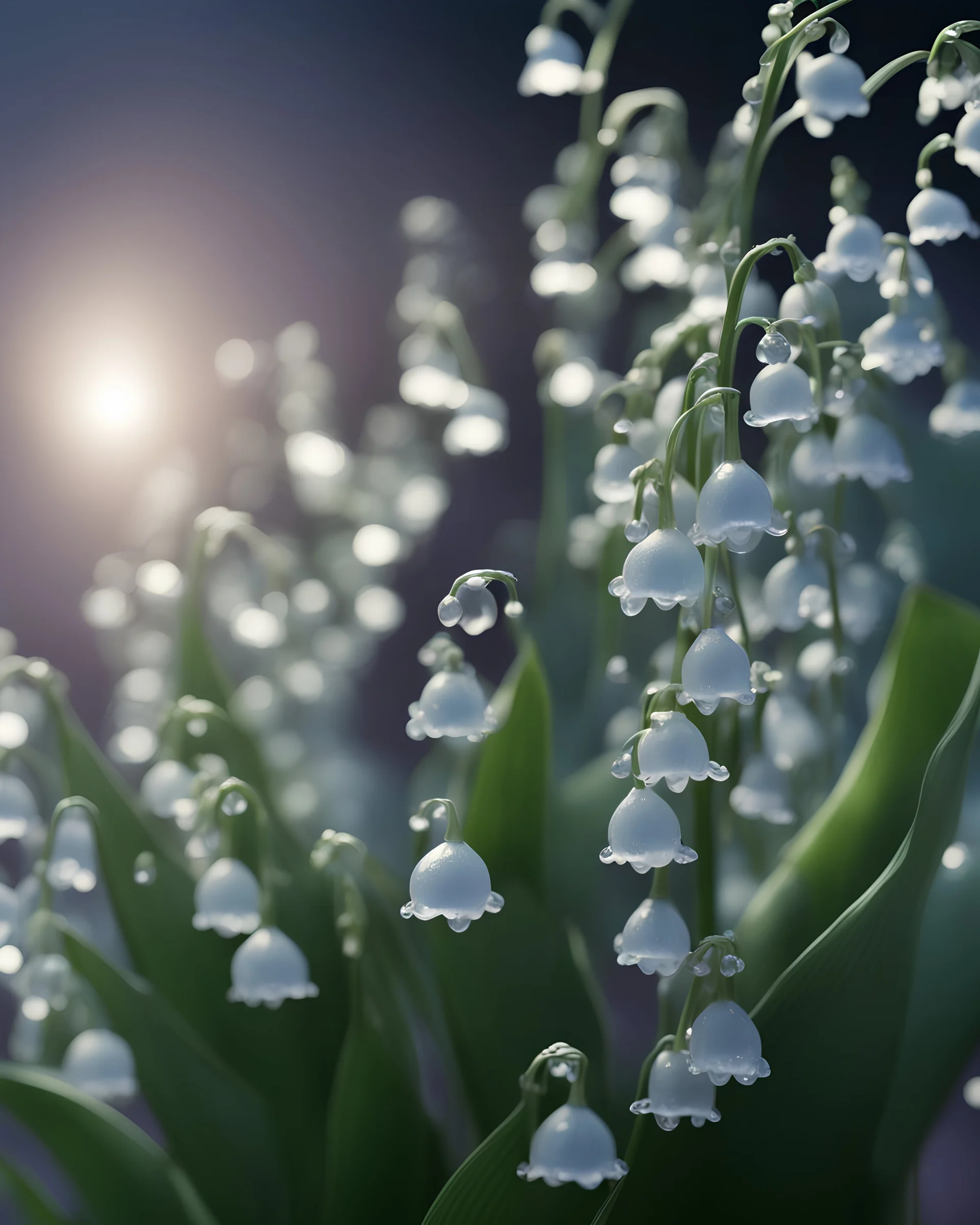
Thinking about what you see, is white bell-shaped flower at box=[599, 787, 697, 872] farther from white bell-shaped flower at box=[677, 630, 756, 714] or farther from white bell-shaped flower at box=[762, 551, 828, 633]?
white bell-shaped flower at box=[762, 551, 828, 633]

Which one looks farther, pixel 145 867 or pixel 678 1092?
pixel 145 867

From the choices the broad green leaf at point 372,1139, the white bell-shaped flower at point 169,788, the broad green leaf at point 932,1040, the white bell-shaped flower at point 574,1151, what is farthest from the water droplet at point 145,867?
the broad green leaf at point 932,1040

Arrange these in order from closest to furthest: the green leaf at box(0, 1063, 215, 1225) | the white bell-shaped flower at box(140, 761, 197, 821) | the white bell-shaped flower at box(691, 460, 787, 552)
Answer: the white bell-shaped flower at box(691, 460, 787, 552) < the green leaf at box(0, 1063, 215, 1225) < the white bell-shaped flower at box(140, 761, 197, 821)

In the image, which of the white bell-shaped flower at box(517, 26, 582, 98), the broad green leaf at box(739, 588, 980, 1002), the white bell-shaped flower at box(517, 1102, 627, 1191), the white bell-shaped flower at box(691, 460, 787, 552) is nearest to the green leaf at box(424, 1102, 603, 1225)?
the white bell-shaped flower at box(517, 1102, 627, 1191)

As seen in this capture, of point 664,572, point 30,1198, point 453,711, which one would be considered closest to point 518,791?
point 453,711

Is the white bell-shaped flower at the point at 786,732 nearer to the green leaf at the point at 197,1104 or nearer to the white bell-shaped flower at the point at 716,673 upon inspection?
the white bell-shaped flower at the point at 716,673

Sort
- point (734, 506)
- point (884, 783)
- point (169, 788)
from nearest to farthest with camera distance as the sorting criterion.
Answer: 1. point (734, 506)
2. point (884, 783)
3. point (169, 788)

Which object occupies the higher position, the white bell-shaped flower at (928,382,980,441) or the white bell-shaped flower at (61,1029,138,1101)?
the white bell-shaped flower at (928,382,980,441)

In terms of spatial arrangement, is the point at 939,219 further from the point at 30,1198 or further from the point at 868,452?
the point at 30,1198
